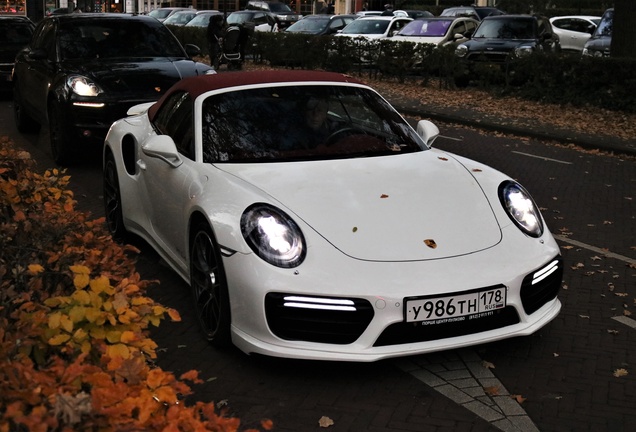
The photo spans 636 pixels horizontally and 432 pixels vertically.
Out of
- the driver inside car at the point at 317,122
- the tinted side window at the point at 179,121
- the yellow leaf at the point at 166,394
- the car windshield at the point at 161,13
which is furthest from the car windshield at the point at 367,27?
the yellow leaf at the point at 166,394

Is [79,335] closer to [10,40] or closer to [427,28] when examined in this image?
[10,40]

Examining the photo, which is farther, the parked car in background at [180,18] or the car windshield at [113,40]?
the parked car in background at [180,18]

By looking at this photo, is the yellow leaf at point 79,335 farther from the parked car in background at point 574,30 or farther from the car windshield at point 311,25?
the car windshield at point 311,25

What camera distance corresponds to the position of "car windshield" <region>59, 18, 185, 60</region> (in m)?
11.7

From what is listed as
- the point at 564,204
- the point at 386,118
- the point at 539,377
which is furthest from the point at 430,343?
the point at 564,204

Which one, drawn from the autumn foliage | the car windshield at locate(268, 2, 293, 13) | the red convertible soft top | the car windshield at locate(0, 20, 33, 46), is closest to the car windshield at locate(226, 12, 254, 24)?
the car windshield at locate(268, 2, 293, 13)

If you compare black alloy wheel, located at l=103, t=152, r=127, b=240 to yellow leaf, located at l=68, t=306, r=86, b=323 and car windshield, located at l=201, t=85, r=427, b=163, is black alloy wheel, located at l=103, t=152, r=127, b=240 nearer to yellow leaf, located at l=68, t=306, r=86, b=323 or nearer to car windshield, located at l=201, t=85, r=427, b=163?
car windshield, located at l=201, t=85, r=427, b=163

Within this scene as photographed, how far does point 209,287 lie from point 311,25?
97.3 feet

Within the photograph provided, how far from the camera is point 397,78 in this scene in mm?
24031

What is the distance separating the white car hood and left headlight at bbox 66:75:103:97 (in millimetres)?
5713

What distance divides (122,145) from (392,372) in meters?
3.21

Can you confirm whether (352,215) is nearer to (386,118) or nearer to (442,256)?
(442,256)

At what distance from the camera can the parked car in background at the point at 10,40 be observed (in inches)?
802

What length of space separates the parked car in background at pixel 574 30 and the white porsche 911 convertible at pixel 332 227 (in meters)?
26.6
